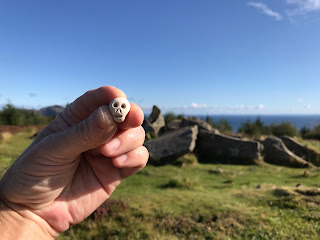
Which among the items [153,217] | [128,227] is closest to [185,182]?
[153,217]

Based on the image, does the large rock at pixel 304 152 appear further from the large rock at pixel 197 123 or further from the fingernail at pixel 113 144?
the fingernail at pixel 113 144

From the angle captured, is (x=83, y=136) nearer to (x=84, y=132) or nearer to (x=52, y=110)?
(x=84, y=132)

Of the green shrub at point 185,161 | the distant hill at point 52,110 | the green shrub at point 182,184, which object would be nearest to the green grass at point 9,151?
the distant hill at point 52,110

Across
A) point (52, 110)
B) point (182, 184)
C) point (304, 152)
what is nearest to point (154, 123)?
point (52, 110)

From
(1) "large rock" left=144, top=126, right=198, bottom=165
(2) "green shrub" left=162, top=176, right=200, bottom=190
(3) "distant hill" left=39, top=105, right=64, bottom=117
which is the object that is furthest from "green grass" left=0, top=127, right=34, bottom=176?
(1) "large rock" left=144, top=126, right=198, bottom=165

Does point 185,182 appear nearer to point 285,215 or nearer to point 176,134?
point 285,215

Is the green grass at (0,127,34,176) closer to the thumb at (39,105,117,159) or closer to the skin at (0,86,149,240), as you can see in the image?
the skin at (0,86,149,240)
